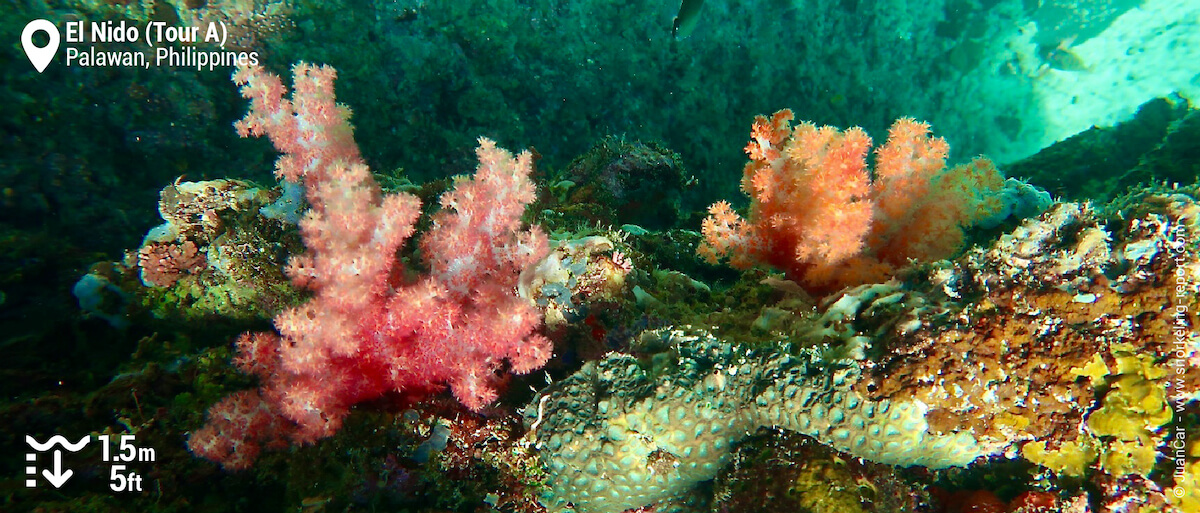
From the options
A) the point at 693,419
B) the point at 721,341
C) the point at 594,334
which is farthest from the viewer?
the point at 594,334

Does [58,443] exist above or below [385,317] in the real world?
below

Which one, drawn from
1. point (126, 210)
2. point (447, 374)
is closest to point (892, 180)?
point (447, 374)

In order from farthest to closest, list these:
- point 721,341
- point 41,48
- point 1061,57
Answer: point 1061,57 → point 41,48 → point 721,341

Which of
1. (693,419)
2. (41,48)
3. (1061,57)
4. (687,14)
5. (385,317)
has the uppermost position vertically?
(1061,57)

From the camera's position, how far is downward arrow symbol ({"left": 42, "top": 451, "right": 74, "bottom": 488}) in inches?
99.7

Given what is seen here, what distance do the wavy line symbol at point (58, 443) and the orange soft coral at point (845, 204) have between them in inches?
147

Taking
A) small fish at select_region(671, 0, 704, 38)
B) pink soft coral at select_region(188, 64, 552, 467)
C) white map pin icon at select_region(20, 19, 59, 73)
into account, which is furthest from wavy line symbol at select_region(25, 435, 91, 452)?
small fish at select_region(671, 0, 704, 38)

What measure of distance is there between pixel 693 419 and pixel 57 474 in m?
3.29

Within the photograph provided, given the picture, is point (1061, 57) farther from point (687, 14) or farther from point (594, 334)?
point (594, 334)

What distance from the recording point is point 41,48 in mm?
5094

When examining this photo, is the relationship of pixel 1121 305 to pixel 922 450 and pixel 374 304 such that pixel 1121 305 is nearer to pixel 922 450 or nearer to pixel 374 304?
pixel 922 450

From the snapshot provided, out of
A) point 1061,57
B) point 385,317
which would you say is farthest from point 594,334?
point 1061,57

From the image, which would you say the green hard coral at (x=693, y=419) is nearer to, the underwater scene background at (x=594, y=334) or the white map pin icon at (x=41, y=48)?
the underwater scene background at (x=594, y=334)

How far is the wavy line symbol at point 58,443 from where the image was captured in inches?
105
